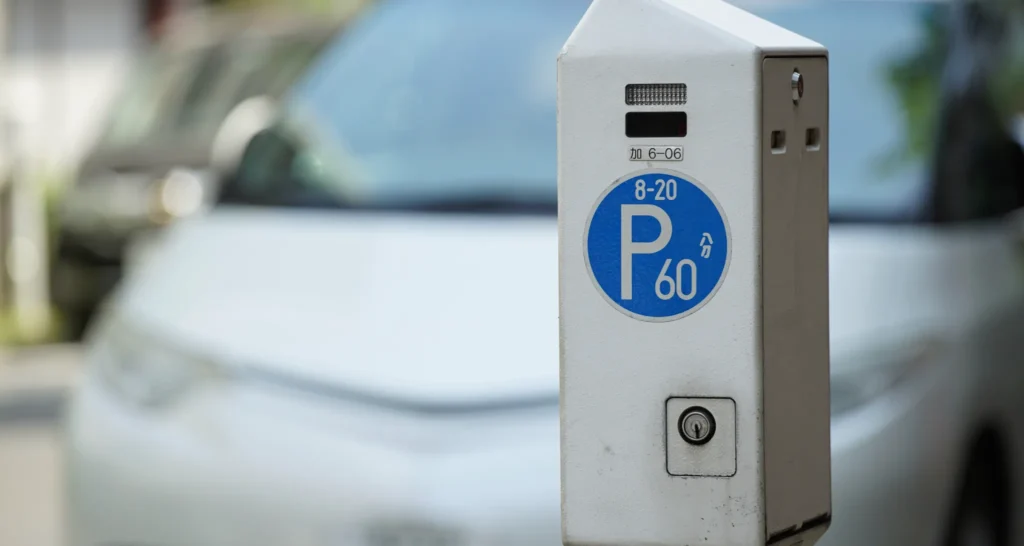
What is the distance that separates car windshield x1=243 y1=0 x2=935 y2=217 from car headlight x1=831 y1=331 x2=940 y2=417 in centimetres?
44

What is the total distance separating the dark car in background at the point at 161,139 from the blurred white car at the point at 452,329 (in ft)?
17.7

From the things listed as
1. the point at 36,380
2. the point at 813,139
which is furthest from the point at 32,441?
the point at 813,139

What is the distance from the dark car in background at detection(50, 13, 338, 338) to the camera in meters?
10.5

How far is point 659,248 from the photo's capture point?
228 centimetres

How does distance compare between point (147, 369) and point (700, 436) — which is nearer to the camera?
point (700, 436)

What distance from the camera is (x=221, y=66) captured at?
11.2m

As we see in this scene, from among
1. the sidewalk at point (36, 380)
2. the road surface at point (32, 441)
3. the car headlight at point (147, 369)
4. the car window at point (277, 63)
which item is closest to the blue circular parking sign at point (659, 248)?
the car headlight at point (147, 369)

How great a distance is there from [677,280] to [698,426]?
0.59 feet

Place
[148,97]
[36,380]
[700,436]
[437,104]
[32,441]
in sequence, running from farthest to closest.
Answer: [148,97], [36,380], [32,441], [437,104], [700,436]

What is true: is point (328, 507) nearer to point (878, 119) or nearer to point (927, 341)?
point (927, 341)

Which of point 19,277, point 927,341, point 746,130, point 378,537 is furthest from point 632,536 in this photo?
point 19,277

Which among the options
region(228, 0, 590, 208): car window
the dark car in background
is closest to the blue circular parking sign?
region(228, 0, 590, 208): car window

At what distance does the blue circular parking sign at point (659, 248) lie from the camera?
228cm

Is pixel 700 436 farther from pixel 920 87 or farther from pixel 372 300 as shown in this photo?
pixel 920 87
